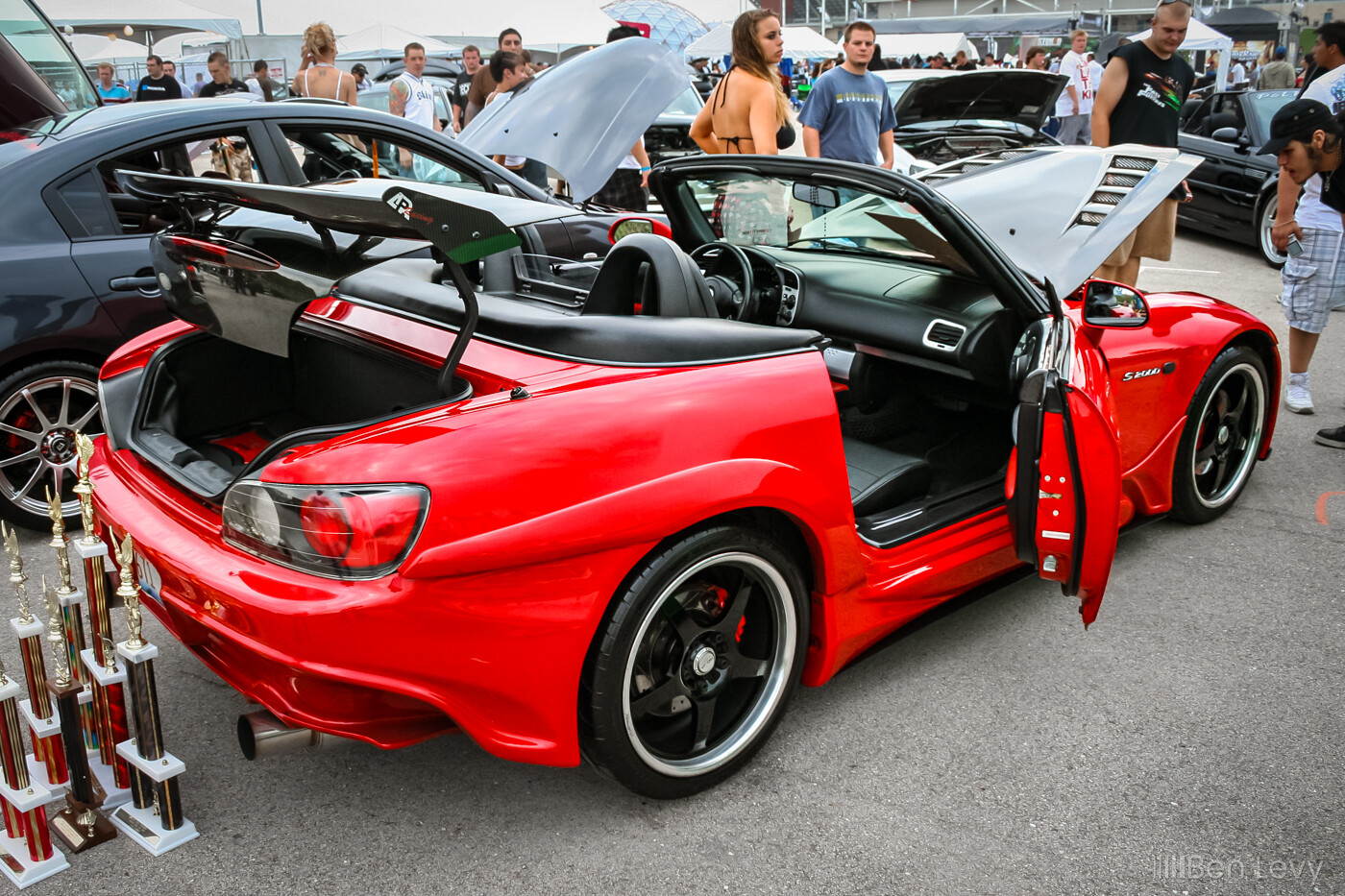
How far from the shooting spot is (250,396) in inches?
119

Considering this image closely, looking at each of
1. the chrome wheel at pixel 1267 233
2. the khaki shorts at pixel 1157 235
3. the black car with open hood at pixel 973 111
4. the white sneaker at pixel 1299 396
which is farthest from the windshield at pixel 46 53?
the chrome wheel at pixel 1267 233

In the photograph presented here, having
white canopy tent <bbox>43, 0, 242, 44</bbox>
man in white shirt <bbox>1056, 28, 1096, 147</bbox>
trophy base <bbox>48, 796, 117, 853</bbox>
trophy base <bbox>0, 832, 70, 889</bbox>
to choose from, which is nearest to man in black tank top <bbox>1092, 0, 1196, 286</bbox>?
trophy base <bbox>48, 796, 117, 853</bbox>

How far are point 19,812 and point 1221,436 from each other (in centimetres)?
391

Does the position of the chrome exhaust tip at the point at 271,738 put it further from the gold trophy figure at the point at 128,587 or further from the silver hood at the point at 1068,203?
the silver hood at the point at 1068,203

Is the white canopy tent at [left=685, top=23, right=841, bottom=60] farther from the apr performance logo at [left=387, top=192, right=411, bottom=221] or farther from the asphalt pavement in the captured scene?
the apr performance logo at [left=387, top=192, right=411, bottom=221]

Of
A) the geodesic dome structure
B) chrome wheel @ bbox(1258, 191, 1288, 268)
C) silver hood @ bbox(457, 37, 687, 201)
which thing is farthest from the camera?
the geodesic dome structure

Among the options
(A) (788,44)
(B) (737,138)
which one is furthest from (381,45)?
(B) (737,138)

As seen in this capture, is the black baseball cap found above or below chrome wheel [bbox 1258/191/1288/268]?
above

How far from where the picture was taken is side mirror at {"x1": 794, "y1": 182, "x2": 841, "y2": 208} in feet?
10.3

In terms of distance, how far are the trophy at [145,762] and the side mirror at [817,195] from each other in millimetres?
2136

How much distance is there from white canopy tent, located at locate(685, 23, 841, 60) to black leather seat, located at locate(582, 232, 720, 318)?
1039 inches

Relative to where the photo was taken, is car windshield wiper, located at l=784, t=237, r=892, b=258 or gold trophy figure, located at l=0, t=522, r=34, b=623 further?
car windshield wiper, located at l=784, t=237, r=892, b=258

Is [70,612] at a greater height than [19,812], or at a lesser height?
greater

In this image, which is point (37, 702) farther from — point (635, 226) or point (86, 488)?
point (635, 226)
